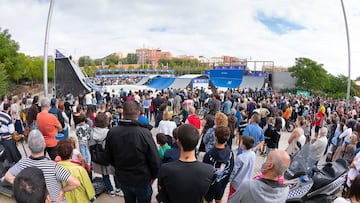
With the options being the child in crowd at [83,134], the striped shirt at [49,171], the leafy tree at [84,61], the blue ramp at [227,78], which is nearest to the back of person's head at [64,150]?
the striped shirt at [49,171]

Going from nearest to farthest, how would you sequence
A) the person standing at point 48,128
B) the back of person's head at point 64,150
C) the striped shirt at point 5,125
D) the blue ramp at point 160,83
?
the back of person's head at point 64,150 < the person standing at point 48,128 < the striped shirt at point 5,125 < the blue ramp at point 160,83

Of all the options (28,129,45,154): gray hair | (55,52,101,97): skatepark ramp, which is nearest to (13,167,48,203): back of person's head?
(28,129,45,154): gray hair

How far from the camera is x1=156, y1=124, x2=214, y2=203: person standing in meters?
2.33

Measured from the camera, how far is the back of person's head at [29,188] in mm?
2049

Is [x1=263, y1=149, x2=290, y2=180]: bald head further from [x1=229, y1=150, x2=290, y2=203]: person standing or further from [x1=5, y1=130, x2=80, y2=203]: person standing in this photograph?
[x1=5, y1=130, x2=80, y2=203]: person standing

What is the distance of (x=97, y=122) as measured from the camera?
4.71m

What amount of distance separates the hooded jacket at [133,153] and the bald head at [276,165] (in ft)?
4.30

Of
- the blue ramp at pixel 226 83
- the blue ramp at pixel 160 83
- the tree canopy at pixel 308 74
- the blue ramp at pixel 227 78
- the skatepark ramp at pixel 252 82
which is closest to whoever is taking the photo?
the skatepark ramp at pixel 252 82

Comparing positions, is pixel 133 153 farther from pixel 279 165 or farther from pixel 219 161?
pixel 279 165

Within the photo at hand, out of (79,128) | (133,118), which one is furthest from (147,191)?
(79,128)

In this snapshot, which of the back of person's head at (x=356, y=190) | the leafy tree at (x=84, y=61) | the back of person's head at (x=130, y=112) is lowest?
the back of person's head at (x=356, y=190)

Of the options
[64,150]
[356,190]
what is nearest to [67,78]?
[64,150]

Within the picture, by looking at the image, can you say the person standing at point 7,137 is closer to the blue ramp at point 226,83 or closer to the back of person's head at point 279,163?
the back of person's head at point 279,163

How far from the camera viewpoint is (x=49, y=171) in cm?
269
